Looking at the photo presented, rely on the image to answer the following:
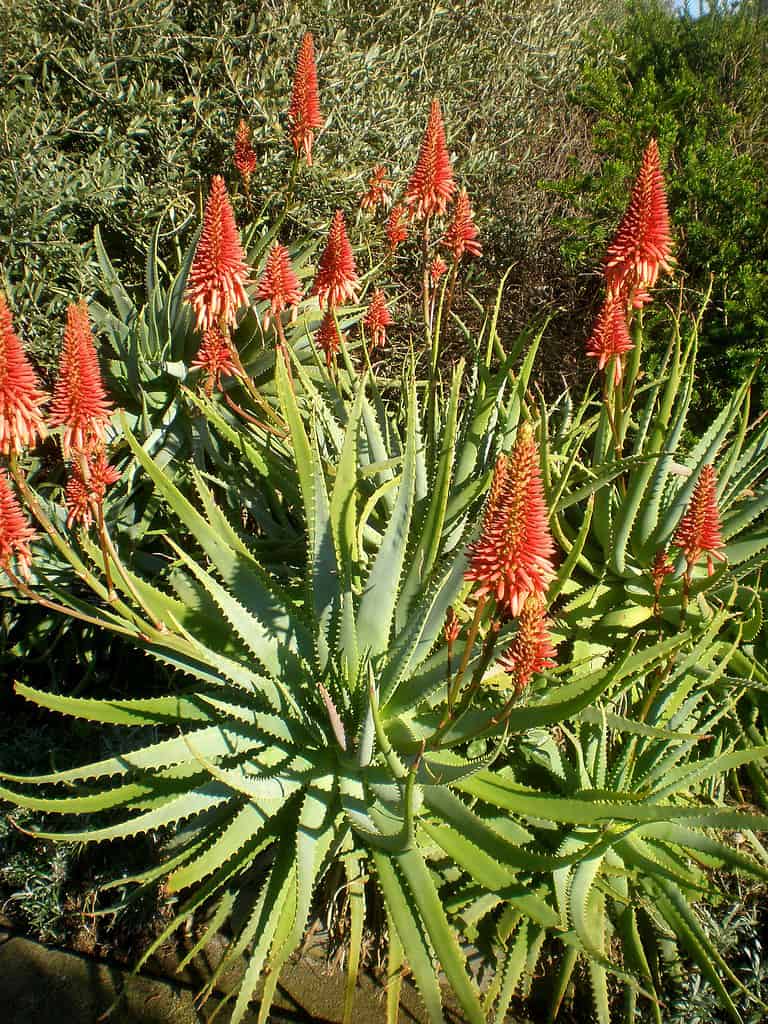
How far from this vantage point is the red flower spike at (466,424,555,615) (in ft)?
4.58

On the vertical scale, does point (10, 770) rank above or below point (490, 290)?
below

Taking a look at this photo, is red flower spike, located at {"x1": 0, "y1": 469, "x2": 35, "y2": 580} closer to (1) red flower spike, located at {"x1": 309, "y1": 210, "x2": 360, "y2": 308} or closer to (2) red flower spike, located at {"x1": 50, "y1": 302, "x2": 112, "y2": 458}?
(2) red flower spike, located at {"x1": 50, "y1": 302, "x2": 112, "y2": 458}

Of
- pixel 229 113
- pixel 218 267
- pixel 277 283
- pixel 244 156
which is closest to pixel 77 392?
pixel 218 267

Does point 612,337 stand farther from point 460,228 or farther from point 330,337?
point 330,337

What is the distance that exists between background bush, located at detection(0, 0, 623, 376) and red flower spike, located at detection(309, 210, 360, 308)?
151cm

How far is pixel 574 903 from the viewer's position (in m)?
1.80

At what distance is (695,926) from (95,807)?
4.61 feet

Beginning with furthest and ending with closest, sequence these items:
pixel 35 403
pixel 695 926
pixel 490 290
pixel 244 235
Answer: pixel 490 290 < pixel 244 235 < pixel 695 926 < pixel 35 403

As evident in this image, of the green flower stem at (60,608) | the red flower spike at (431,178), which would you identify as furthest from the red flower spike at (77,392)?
the red flower spike at (431,178)

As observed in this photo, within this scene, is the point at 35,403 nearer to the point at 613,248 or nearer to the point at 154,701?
the point at 154,701

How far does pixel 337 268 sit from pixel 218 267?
1.54 ft

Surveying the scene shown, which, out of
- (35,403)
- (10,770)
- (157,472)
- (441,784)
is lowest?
(10,770)

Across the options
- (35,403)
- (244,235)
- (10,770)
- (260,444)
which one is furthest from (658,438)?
(10,770)

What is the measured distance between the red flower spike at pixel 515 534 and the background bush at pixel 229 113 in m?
2.74
